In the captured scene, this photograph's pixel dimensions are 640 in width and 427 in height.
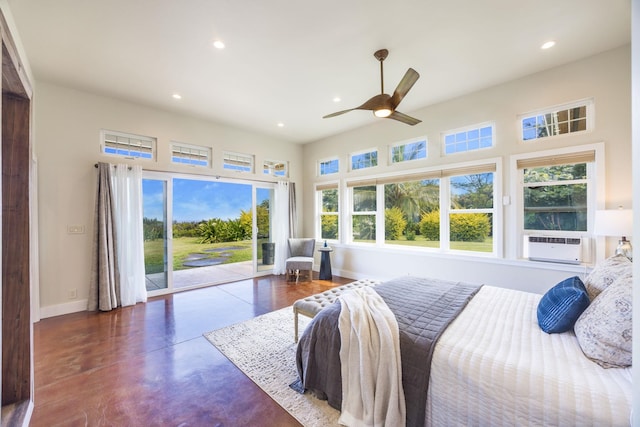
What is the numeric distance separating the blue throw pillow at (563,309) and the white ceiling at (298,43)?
242 centimetres

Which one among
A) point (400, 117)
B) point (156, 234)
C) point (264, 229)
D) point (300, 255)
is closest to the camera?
point (400, 117)

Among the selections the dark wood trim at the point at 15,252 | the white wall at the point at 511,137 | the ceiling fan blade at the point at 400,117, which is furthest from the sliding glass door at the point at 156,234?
the ceiling fan blade at the point at 400,117

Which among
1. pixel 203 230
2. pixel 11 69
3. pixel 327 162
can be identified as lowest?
pixel 203 230

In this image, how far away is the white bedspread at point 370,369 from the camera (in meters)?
1.58

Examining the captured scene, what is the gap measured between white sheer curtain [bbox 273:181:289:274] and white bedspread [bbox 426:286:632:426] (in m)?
4.57

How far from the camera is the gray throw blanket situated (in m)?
1.55

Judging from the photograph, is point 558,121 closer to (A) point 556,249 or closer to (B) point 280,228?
(A) point 556,249

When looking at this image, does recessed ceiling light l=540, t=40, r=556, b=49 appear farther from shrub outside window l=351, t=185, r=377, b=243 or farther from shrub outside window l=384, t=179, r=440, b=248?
shrub outside window l=351, t=185, r=377, b=243

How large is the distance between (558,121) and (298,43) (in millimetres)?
3432

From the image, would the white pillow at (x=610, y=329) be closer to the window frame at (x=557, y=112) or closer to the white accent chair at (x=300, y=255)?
the window frame at (x=557, y=112)

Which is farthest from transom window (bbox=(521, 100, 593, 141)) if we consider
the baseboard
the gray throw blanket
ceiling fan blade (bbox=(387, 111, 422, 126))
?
the baseboard

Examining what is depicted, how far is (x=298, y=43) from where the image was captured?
2754mm

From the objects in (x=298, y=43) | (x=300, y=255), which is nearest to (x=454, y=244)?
(x=300, y=255)

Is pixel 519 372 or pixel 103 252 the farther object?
Answer: pixel 103 252
